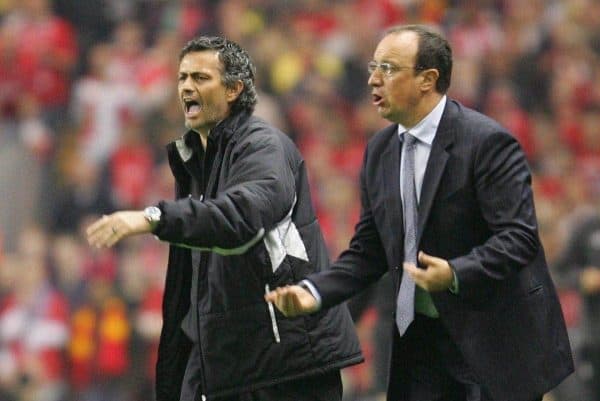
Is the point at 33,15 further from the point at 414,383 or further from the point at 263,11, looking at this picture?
the point at 414,383

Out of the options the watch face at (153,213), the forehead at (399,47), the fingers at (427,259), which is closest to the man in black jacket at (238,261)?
the watch face at (153,213)

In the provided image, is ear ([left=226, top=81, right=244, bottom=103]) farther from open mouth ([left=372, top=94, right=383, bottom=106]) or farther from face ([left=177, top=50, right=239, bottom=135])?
open mouth ([left=372, top=94, right=383, bottom=106])

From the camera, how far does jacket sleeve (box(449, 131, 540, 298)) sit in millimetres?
4809

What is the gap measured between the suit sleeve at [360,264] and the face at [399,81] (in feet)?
0.95

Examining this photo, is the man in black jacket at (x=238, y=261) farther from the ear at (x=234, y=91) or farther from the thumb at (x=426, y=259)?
the thumb at (x=426, y=259)

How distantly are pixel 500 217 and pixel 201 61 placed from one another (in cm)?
140

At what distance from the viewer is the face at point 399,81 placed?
5227 millimetres

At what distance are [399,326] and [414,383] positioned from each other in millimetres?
241

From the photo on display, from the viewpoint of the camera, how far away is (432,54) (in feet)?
17.2

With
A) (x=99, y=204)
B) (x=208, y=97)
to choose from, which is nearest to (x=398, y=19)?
(x=99, y=204)

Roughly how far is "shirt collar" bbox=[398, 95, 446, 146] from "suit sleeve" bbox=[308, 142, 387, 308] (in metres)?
0.30

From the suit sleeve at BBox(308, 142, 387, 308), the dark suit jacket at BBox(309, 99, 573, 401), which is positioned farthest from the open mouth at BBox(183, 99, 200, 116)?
the dark suit jacket at BBox(309, 99, 573, 401)

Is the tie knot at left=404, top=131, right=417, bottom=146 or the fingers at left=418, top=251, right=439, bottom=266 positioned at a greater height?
the tie knot at left=404, top=131, right=417, bottom=146

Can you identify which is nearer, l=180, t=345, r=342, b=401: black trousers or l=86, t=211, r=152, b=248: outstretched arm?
l=86, t=211, r=152, b=248: outstretched arm
